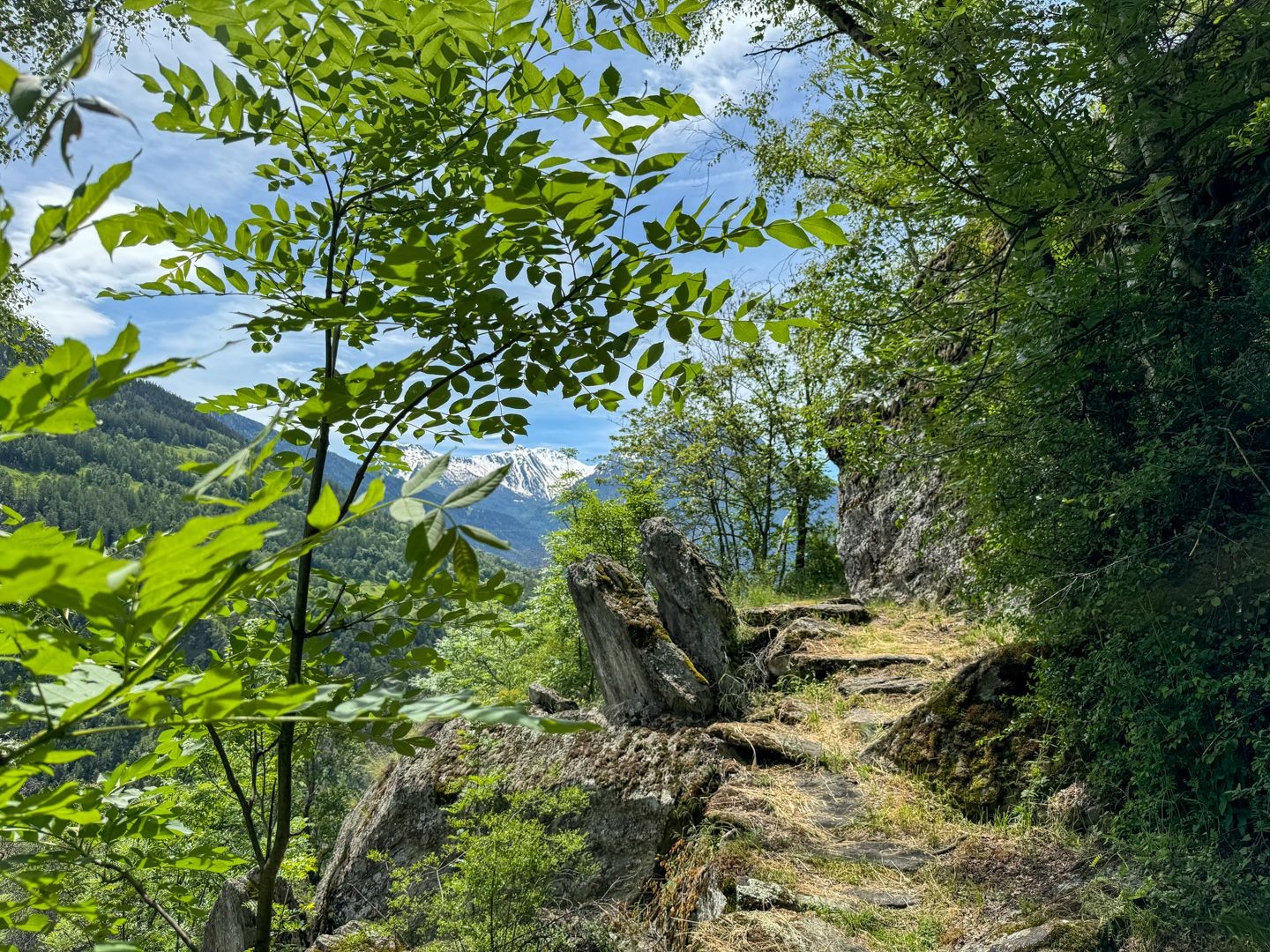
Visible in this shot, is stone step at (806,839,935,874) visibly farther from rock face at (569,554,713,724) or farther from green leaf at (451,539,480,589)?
green leaf at (451,539,480,589)

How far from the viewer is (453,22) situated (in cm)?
112

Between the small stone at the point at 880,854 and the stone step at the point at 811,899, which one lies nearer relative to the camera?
the stone step at the point at 811,899

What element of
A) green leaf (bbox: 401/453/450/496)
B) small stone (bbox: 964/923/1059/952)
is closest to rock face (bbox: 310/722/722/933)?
small stone (bbox: 964/923/1059/952)

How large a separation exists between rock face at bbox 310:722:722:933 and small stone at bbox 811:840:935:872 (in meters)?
1.07

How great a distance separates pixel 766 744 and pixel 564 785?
5.20 ft

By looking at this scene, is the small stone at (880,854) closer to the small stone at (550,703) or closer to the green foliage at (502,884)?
the green foliage at (502,884)

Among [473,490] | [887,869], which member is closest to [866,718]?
[887,869]


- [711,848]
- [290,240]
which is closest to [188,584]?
[290,240]

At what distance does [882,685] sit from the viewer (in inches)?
244

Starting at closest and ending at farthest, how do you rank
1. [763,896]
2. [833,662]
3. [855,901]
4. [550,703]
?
[855,901], [763,896], [550,703], [833,662]

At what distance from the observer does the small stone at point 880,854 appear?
12.5ft

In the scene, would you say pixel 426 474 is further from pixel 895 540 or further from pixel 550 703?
pixel 895 540

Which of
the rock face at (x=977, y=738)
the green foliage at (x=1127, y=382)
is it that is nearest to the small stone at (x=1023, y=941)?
the green foliage at (x=1127, y=382)

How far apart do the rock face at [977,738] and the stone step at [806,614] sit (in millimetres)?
Answer: 3588
